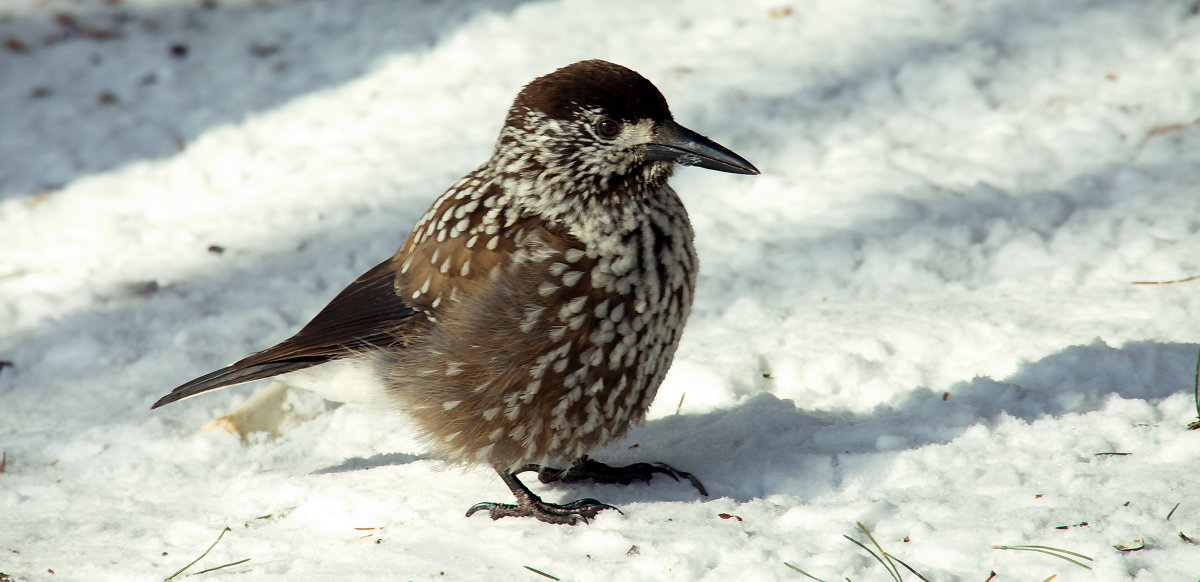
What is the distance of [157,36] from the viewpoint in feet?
25.4

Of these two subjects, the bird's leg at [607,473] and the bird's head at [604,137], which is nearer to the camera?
the bird's head at [604,137]

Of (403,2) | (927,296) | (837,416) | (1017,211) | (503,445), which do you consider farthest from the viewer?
(403,2)

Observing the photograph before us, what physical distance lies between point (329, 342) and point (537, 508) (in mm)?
935

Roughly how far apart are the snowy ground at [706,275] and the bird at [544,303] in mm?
328

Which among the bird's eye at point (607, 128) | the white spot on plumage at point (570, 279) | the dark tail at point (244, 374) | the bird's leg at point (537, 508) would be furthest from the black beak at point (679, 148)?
the dark tail at point (244, 374)

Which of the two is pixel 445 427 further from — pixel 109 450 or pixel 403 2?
pixel 403 2

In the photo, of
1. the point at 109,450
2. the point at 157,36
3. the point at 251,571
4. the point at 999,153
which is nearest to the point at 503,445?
the point at 251,571

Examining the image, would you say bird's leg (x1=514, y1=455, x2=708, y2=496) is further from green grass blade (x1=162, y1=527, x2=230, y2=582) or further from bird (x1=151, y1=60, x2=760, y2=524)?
green grass blade (x1=162, y1=527, x2=230, y2=582)

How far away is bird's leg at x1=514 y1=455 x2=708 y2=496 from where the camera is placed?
3479mm

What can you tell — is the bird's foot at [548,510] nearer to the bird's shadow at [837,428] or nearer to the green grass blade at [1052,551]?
the bird's shadow at [837,428]

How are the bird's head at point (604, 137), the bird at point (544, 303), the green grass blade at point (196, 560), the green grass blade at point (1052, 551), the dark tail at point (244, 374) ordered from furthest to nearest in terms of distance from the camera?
the dark tail at point (244, 374) < the bird's head at point (604, 137) < the bird at point (544, 303) < the green grass blade at point (196, 560) < the green grass blade at point (1052, 551)

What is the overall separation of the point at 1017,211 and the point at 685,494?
2.54 meters

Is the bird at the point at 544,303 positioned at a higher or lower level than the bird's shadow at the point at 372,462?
higher

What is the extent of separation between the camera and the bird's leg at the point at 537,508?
10.6 ft
